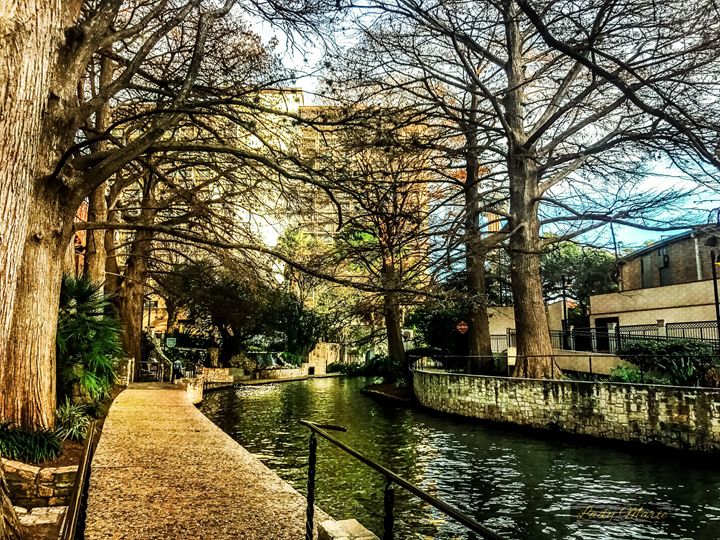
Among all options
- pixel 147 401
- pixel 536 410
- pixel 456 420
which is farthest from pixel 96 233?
pixel 536 410

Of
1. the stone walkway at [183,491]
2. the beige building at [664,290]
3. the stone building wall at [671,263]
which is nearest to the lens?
the stone walkway at [183,491]

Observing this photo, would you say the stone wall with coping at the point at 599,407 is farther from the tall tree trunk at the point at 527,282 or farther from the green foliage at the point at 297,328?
the green foliage at the point at 297,328

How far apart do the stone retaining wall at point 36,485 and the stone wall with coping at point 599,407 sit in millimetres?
11626

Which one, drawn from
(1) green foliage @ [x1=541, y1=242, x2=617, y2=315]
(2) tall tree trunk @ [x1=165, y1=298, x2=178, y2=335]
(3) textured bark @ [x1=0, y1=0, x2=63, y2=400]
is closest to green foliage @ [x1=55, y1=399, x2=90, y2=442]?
(3) textured bark @ [x1=0, y1=0, x2=63, y2=400]

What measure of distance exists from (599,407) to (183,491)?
1109 centimetres

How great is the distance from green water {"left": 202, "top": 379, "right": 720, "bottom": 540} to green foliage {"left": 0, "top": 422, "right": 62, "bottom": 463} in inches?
151

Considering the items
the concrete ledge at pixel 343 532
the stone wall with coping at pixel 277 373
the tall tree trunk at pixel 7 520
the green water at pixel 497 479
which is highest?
the tall tree trunk at pixel 7 520

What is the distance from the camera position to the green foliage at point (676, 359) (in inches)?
535

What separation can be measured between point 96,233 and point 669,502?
14.7 m

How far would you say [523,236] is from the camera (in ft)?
58.1

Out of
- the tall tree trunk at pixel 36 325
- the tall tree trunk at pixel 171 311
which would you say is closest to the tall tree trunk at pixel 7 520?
the tall tree trunk at pixel 36 325

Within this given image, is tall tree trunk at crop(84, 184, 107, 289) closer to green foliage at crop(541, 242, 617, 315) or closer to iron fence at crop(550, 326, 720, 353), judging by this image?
iron fence at crop(550, 326, 720, 353)

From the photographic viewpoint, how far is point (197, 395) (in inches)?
858

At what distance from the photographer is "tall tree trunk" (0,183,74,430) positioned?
7445 millimetres
